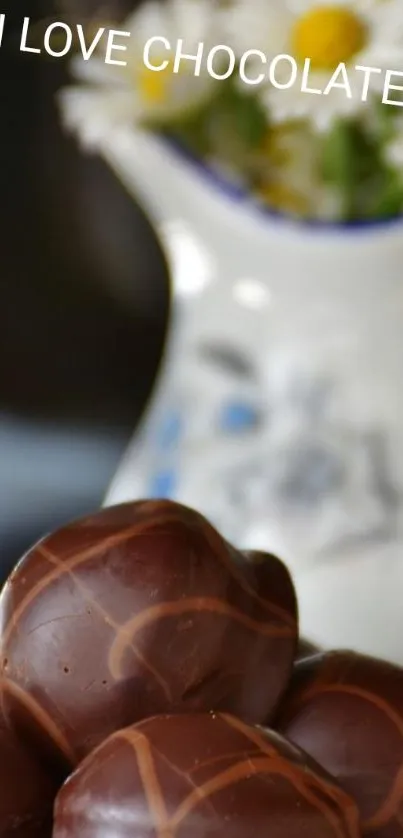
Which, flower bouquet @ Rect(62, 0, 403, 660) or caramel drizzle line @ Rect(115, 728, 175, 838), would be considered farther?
flower bouquet @ Rect(62, 0, 403, 660)

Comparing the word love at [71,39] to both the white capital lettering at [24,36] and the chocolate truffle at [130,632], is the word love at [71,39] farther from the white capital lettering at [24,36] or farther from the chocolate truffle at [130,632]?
the chocolate truffle at [130,632]

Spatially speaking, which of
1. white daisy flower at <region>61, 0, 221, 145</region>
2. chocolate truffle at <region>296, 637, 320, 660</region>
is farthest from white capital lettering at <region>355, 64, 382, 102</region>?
chocolate truffle at <region>296, 637, 320, 660</region>

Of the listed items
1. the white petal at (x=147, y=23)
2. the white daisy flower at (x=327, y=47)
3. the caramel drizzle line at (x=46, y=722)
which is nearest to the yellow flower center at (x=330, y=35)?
the white daisy flower at (x=327, y=47)

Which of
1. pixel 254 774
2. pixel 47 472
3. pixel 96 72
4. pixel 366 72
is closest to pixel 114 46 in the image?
pixel 96 72

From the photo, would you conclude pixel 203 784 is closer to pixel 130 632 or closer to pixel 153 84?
pixel 130 632

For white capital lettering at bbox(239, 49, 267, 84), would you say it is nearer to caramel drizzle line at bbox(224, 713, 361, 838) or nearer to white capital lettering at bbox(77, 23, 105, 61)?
white capital lettering at bbox(77, 23, 105, 61)

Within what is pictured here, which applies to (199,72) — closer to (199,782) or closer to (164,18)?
(164,18)
